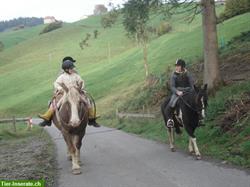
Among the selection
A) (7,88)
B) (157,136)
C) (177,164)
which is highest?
(177,164)

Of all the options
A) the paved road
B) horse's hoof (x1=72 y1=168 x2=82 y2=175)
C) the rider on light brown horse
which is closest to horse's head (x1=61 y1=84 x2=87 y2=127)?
the rider on light brown horse

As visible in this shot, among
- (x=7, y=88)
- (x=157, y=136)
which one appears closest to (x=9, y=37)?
(x=7, y=88)

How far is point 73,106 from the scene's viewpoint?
444 inches

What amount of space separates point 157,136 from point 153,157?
596 centimetres

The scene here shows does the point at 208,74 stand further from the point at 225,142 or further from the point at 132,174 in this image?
the point at 132,174

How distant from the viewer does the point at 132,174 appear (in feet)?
34.7

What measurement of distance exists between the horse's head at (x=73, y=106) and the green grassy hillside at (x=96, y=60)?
24.2 metres

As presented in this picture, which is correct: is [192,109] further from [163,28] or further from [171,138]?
[163,28]

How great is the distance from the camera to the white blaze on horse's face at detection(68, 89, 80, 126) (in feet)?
36.8

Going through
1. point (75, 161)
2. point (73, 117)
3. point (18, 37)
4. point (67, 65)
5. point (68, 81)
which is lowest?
point (75, 161)

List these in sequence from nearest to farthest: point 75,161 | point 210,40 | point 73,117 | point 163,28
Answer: point 73,117
point 75,161
point 210,40
point 163,28

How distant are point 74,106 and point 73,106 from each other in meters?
0.02

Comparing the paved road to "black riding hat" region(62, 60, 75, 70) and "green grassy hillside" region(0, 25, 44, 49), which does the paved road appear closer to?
"black riding hat" region(62, 60, 75, 70)

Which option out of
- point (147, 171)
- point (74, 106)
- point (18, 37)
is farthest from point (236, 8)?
point (18, 37)
